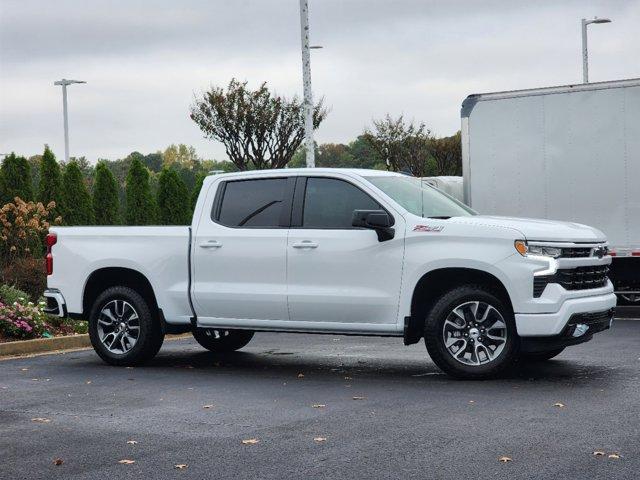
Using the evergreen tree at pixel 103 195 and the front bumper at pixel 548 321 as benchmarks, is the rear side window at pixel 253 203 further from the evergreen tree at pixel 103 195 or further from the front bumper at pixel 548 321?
the evergreen tree at pixel 103 195

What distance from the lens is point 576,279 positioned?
1066 cm

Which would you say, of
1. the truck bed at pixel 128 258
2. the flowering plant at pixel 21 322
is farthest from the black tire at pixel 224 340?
the flowering plant at pixel 21 322

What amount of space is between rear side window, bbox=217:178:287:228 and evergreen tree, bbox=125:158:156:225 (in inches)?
836

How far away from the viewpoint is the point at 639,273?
17.6 meters

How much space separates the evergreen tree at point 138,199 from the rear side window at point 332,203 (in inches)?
863

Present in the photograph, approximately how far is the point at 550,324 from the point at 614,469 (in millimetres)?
3580

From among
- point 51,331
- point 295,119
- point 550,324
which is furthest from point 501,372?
point 295,119

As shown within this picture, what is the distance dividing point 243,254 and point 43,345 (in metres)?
4.31

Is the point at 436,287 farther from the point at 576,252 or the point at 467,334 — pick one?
the point at 576,252

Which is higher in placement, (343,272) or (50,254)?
(50,254)

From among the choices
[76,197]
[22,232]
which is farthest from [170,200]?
[22,232]

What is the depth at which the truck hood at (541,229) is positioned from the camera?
1042 centimetres

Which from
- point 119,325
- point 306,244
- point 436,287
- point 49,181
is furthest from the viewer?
point 49,181

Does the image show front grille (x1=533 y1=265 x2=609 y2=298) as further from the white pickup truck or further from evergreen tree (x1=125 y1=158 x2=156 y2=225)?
evergreen tree (x1=125 y1=158 x2=156 y2=225)
